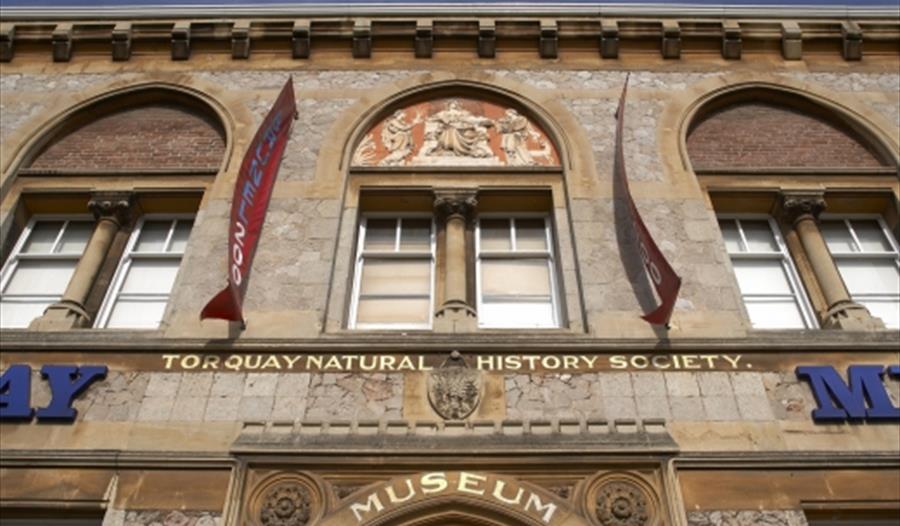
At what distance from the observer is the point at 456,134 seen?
13.2 meters

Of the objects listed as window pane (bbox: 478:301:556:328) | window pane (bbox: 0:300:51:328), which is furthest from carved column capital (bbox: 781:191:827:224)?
window pane (bbox: 0:300:51:328)

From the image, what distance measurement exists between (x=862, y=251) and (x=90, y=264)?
1054cm

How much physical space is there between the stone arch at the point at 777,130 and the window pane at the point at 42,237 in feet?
30.0

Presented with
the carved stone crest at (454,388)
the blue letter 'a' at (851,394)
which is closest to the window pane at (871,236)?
the blue letter 'a' at (851,394)

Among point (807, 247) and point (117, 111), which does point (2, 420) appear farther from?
point (807, 247)

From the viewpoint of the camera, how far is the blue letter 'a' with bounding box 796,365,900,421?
29.9ft

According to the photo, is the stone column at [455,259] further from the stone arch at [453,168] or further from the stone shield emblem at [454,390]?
the stone shield emblem at [454,390]

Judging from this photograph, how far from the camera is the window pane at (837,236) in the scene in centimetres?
1217

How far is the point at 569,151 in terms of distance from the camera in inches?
499

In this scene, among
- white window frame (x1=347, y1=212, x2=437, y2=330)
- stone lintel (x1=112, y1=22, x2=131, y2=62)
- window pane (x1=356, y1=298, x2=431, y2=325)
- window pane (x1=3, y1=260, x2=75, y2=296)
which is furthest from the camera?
stone lintel (x1=112, y1=22, x2=131, y2=62)

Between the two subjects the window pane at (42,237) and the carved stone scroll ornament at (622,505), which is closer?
the carved stone scroll ornament at (622,505)

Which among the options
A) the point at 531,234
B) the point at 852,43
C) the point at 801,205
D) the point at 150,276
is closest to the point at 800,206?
the point at 801,205

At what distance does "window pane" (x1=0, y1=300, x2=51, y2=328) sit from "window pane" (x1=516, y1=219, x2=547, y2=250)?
21.0 ft

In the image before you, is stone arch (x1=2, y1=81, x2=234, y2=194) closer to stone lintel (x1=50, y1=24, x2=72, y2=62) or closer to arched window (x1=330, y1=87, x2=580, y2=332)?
stone lintel (x1=50, y1=24, x2=72, y2=62)
